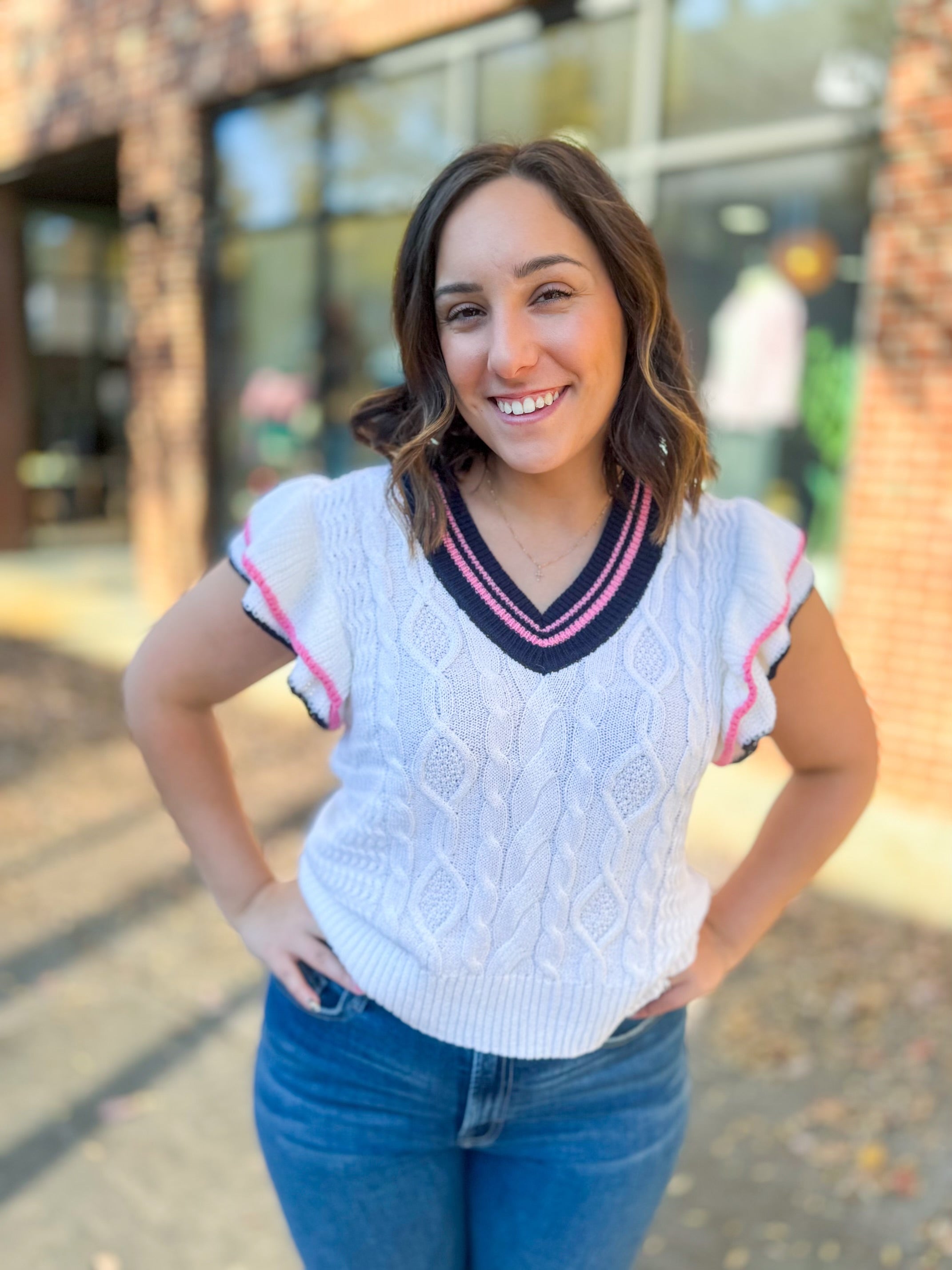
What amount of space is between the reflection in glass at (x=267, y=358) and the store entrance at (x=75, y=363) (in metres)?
3.86

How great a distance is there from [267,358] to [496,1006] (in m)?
7.26

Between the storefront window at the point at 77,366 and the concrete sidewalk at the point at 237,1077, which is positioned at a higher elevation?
the storefront window at the point at 77,366

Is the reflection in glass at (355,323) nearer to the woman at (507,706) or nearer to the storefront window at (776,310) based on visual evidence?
the storefront window at (776,310)

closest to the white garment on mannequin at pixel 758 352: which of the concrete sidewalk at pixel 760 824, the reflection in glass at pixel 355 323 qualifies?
the concrete sidewalk at pixel 760 824

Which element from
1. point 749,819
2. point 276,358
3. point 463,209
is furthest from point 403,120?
point 463,209

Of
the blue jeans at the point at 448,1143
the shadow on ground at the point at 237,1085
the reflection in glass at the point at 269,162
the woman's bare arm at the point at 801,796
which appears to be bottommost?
the shadow on ground at the point at 237,1085

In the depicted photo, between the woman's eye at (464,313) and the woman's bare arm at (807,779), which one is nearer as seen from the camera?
the woman's eye at (464,313)

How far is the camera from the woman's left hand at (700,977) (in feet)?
4.71

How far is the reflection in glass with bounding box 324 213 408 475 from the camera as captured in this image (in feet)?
22.9

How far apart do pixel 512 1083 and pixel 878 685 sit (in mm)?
3753

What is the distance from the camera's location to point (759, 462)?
5.48 metres

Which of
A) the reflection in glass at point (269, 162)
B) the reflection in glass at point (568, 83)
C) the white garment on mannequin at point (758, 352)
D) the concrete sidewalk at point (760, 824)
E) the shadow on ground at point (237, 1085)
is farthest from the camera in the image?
the reflection in glass at point (269, 162)

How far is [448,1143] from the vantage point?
53.9 inches

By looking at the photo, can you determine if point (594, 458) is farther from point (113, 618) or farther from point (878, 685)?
point (113, 618)
